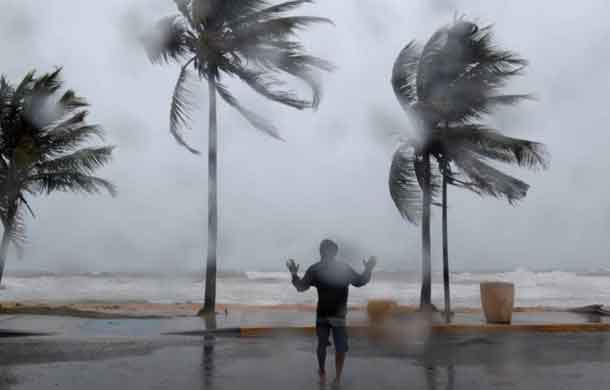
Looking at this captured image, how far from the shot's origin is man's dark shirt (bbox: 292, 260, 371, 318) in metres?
7.59

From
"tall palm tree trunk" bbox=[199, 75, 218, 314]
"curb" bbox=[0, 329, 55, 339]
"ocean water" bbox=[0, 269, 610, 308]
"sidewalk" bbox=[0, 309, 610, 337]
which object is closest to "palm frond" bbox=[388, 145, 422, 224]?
"sidewalk" bbox=[0, 309, 610, 337]

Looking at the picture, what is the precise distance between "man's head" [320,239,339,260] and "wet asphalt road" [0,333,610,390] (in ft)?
4.58

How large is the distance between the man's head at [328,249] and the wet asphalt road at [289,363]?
1395 mm

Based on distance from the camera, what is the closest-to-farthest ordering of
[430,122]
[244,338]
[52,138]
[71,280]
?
[244,338]
[430,122]
[52,138]
[71,280]

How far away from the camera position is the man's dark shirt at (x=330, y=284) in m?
7.59

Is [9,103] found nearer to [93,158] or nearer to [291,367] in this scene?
[93,158]

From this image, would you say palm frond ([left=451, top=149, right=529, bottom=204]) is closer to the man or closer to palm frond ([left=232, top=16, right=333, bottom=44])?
palm frond ([left=232, top=16, right=333, bottom=44])

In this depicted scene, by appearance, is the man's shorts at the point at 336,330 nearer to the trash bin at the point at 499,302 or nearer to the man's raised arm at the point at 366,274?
the man's raised arm at the point at 366,274

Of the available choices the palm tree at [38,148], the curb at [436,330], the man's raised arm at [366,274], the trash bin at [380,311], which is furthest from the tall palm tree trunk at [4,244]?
the man's raised arm at [366,274]

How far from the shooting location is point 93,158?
16.9 m

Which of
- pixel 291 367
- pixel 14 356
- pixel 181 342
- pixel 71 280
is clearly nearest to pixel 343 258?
pixel 291 367

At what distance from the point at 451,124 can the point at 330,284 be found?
8690 millimetres

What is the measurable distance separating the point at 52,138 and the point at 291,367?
10047mm

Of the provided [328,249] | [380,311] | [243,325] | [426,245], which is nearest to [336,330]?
[328,249]
